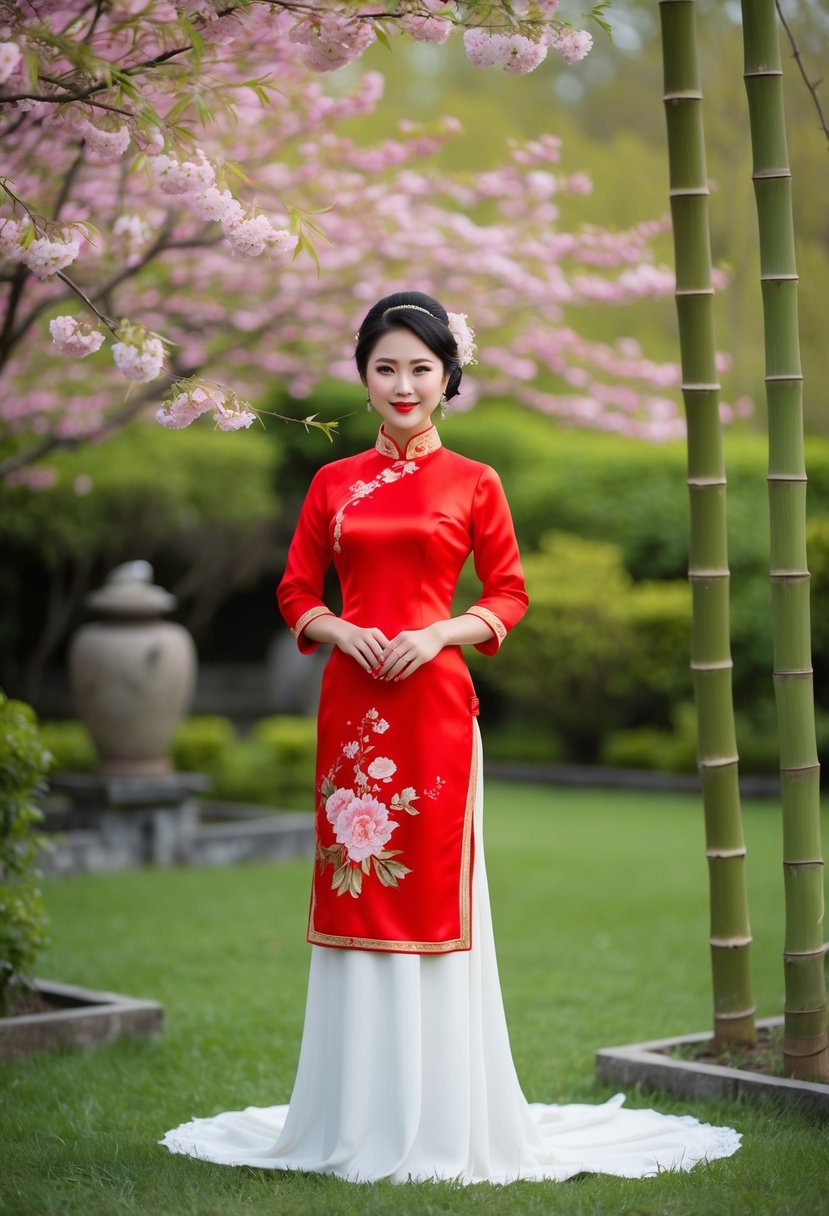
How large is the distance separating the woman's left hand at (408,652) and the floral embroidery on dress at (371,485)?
0.92 ft

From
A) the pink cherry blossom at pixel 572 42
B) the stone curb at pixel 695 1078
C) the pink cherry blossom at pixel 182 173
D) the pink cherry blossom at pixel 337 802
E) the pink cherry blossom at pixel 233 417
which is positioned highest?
the pink cherry blossom at pixel 572 42

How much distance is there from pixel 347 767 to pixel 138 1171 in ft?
3.06

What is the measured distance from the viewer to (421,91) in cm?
2253

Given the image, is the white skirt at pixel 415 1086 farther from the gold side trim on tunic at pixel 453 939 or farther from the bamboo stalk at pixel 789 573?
the bamboo stalk at pixel 789 573

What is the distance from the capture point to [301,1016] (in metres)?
4.82

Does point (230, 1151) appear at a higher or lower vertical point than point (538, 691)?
lower

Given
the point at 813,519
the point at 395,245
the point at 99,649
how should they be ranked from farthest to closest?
the point at 813,519 < the point at 99,649 < the point at 395,245

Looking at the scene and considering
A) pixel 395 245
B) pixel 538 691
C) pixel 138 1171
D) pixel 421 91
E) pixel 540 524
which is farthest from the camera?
pixel 421 91

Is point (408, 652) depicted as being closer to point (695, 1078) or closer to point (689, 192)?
point (695, 1078)

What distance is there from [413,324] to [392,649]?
0.68m

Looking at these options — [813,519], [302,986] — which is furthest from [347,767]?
[813,519]

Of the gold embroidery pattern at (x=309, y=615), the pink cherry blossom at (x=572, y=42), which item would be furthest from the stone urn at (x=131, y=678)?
the pink cherry blossom at (x=572, y=42)

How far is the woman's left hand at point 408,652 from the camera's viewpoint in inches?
118

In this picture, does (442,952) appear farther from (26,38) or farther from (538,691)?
(538,691)
